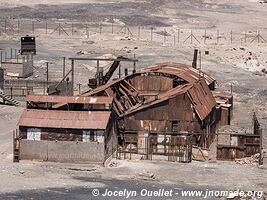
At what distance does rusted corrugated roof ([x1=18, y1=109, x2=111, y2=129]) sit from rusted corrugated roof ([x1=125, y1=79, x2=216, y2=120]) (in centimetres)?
382

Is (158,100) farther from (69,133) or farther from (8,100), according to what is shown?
(8,100)

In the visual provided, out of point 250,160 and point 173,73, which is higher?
point 173,73

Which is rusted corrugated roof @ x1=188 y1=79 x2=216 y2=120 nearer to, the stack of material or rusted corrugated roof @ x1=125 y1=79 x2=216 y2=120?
rusted corrugated roof @ x1=125 y1=79 x2=216 y2=120

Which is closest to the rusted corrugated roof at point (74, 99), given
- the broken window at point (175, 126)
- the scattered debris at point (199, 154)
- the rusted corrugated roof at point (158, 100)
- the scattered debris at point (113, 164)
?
the scattered debris at point (113, 164)

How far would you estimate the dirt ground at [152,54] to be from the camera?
1415 inches

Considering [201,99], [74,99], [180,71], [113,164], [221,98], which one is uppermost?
[180,71]

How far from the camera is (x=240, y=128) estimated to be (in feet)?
163

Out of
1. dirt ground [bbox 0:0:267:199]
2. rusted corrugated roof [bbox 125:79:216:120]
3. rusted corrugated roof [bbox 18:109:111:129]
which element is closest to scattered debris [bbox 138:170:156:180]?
dirt ground [bbox 0:0:267:199]

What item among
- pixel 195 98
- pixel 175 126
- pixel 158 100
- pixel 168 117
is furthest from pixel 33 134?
pixel 195 98

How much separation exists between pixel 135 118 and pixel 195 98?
373cm

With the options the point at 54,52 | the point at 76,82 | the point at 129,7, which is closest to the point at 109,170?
the point at 76,82

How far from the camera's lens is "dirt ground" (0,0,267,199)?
3594 cm

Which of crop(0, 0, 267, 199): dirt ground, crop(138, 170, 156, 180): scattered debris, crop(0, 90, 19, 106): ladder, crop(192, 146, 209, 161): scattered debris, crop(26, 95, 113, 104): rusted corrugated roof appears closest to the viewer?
→ crop(0, 0, 267, 199): dirt ground

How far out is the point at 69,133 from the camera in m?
38.7
